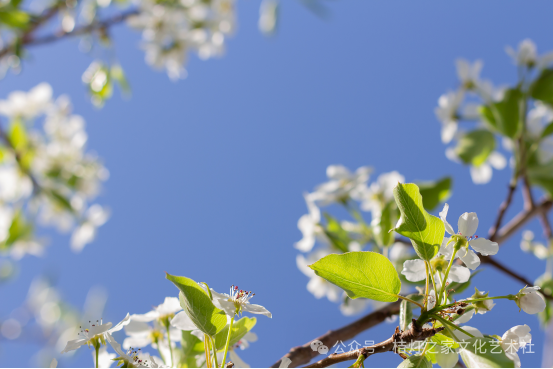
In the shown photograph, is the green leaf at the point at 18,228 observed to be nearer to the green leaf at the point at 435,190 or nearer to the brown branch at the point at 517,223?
the green leaf at the point at 435,190

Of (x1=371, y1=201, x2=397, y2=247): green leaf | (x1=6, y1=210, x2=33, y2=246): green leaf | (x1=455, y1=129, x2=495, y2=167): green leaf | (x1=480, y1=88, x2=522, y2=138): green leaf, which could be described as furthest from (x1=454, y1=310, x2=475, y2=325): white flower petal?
(x1=6, y1=210, x2=33, y2=246): green leaf

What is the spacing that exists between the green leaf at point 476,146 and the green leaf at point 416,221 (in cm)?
117

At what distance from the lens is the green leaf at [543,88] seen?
136 centimetres

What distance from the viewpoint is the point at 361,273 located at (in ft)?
1.61

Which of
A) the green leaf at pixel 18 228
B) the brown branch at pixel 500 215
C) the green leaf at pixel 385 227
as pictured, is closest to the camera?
the green leaf at pixel 385 227

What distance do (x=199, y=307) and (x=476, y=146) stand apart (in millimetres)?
1380

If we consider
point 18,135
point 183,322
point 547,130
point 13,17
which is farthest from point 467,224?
point 18,135

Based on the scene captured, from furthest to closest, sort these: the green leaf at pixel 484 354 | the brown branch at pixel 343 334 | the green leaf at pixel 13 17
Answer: the green leaf at pixel 13 17 < the brown branch at pixel 343 334 < the green leaf at pixel 484 354

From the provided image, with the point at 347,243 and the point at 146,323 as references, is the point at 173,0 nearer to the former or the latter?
the point at 347,243

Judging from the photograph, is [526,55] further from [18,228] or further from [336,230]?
[18,228]

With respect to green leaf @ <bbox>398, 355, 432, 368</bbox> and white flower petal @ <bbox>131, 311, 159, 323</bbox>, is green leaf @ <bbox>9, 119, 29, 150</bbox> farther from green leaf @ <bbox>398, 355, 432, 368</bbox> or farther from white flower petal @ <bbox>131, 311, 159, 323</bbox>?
green leaf @ <bbox>398, 355, 432, 368</bbox>

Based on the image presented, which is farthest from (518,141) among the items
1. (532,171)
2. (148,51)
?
(148,51)

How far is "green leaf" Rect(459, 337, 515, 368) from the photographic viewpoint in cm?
40

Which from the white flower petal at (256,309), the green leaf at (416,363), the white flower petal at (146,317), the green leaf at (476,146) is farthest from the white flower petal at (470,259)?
the green leaf at (476,146)
